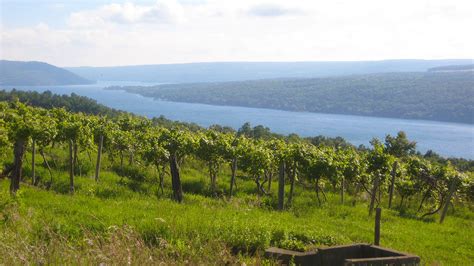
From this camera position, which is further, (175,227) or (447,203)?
(447,203)

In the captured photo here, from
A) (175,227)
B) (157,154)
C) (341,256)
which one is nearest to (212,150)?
(157,154)

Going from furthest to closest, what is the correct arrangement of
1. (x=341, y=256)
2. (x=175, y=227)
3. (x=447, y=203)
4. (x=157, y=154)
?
(x=447, y=203) < (x=157, y=154) < (x=175, y=227) < (x=341, y=256)

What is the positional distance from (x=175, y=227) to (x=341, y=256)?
343 cm

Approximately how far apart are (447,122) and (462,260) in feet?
642

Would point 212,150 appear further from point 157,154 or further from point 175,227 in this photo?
point 175,227

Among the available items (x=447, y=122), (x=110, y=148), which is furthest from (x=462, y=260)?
(x=447, y=122)

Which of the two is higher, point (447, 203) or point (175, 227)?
point (175, 227)

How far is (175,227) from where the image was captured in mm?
9469

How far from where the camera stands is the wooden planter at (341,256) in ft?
27.5

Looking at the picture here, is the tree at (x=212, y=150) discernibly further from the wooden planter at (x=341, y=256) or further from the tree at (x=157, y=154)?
the wooden planter at (x=341, y=256)

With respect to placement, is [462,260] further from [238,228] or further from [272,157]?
[272,157]

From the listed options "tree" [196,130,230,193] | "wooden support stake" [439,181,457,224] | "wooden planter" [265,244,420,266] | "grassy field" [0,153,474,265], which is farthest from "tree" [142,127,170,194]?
"wooden support stake" [439,181,457,224]

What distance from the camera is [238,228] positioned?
399 inches

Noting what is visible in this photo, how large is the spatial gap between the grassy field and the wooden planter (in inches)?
19.1
